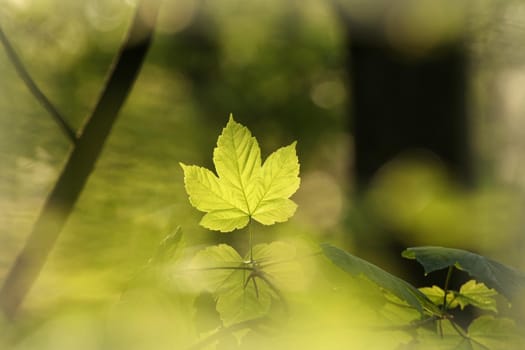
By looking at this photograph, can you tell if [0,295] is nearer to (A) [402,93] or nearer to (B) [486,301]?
(B) [486,301]

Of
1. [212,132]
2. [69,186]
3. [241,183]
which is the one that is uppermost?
[241,183]

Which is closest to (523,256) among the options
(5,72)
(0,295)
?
(5,72)

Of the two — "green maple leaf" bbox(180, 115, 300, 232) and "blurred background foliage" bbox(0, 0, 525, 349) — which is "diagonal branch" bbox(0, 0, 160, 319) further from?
"green maple leaf" bbox(180, 115, 300, 232)

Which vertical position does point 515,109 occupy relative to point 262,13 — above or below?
below

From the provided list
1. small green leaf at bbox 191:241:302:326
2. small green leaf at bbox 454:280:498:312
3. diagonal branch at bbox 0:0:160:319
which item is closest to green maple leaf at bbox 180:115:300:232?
small green leaf at bbox 191:241:302:326

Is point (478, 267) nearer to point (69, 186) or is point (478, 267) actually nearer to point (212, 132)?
point (69, 186)

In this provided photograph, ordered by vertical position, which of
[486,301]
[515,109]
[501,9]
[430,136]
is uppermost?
[486,301]

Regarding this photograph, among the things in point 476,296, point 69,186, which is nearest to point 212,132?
point 69,186
